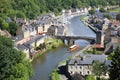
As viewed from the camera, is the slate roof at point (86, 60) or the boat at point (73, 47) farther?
the boat at point (73, 47)

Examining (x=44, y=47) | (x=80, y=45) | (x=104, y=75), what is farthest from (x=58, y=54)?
(x=104, y=75)

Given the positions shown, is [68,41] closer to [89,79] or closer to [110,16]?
[89,79]

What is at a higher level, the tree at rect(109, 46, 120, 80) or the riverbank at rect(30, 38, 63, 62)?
the tree at rect(109, 46, 120, 80)

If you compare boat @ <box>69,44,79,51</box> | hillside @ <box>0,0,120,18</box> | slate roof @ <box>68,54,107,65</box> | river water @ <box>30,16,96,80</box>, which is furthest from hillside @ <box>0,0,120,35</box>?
slate roof @ <box>68,54,107,65</box>

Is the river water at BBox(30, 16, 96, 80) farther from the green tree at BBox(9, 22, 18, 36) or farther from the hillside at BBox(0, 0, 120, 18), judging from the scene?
the hillside at BBox(0, 0, 120, 18)

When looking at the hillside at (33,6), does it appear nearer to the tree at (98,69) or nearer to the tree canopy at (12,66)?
the tree canopy at (12,66)

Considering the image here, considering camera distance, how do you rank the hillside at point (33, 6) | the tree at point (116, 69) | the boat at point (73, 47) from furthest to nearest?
1. the hillside at point (33, 6)
2. the boat at point (73, 47)
3. the tree at point (116, 69)

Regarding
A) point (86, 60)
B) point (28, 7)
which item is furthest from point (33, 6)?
point (86, 60)

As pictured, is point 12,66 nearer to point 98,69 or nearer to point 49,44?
point 98,69

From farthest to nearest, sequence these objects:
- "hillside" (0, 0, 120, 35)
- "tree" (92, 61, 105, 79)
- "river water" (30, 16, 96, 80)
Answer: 1. "hillside" (0, 0, 120, 35)
2. "river water" (30, 16, 96, 80)
3. "tree" (92, 61, 105, 79)

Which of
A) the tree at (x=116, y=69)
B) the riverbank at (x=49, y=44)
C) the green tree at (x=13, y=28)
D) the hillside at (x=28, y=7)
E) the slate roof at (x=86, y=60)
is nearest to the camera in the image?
the tree at (x=116, y=69)

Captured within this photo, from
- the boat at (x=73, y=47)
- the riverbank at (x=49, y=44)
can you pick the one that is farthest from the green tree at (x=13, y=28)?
the boat at (x=73, y=47)

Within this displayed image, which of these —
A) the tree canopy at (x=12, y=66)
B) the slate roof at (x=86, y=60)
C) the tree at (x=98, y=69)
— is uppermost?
the tree canopy at (x=12, y=66)

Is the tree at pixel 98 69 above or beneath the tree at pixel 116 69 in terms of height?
beneath
